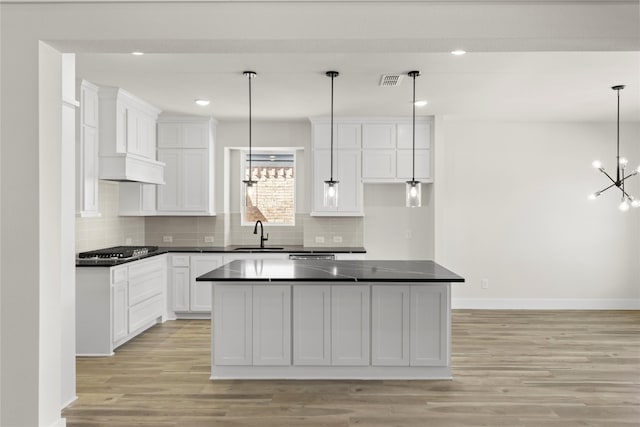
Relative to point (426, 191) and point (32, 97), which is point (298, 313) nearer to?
point (32, 97)

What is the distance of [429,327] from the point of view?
12.9 ft

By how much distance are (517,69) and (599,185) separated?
340cm

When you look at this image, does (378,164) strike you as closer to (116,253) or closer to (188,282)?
(188,282)

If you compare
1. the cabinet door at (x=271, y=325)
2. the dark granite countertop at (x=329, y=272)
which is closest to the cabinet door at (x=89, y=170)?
the dark granite countertop at (x=329, y=272)

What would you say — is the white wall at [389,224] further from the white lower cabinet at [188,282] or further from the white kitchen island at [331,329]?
the white kitchen island at [331,329]

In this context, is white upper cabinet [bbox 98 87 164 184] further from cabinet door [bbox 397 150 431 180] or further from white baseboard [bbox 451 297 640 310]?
white baseboard [bbox 451 297 640 310]

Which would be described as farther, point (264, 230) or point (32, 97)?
point (264, 230)

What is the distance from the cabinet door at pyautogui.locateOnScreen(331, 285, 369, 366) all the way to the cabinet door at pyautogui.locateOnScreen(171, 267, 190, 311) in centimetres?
282

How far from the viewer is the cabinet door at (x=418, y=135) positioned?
6.45m

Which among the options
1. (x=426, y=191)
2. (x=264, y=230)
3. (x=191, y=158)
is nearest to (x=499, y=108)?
(x=426, y=191)

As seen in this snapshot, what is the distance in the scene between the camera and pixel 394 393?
12.0ft

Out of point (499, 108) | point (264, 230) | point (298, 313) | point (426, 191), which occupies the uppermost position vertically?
point (499, 108)

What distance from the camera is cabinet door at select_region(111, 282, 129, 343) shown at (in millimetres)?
4680

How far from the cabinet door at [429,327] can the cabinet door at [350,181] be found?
269 cm
